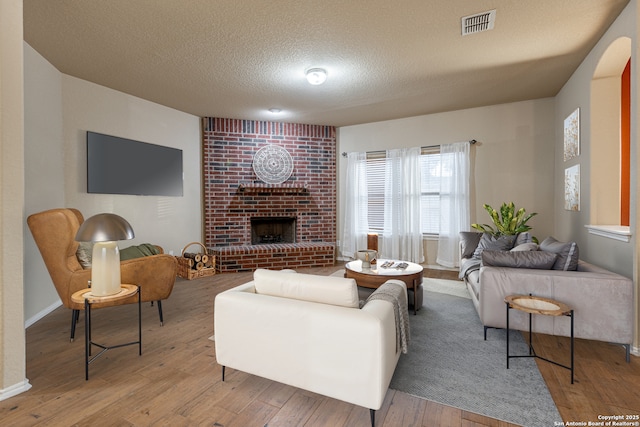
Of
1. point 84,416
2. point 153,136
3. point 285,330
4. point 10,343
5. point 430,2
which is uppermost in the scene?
point 430,2

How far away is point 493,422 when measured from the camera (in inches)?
62.0

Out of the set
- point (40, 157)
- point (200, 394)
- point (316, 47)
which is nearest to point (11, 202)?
point (200, 394)

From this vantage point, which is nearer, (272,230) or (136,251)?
(136,251)

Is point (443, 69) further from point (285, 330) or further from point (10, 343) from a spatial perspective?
point (10, 343)

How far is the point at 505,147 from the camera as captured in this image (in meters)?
4.70

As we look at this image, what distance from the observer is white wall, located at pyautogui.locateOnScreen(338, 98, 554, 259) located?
4480mm

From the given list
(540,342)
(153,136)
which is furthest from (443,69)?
(153,136)

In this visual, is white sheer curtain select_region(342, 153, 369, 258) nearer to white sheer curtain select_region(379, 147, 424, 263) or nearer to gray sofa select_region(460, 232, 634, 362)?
white sheer curtain select_region(379, 147, 424, 263)

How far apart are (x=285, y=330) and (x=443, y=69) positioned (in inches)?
127

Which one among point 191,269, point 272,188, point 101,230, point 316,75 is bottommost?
point 191,269

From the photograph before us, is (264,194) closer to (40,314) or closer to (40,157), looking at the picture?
(40,157)

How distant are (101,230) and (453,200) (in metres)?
4.64

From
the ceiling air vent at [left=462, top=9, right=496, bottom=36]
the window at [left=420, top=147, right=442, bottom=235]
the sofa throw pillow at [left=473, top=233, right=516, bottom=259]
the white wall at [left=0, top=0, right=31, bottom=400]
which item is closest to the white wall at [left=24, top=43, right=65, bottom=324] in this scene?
the white wall at [left=0, top=0, right=31, bottom=400]

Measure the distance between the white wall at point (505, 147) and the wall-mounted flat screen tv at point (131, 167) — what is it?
12.6ft
